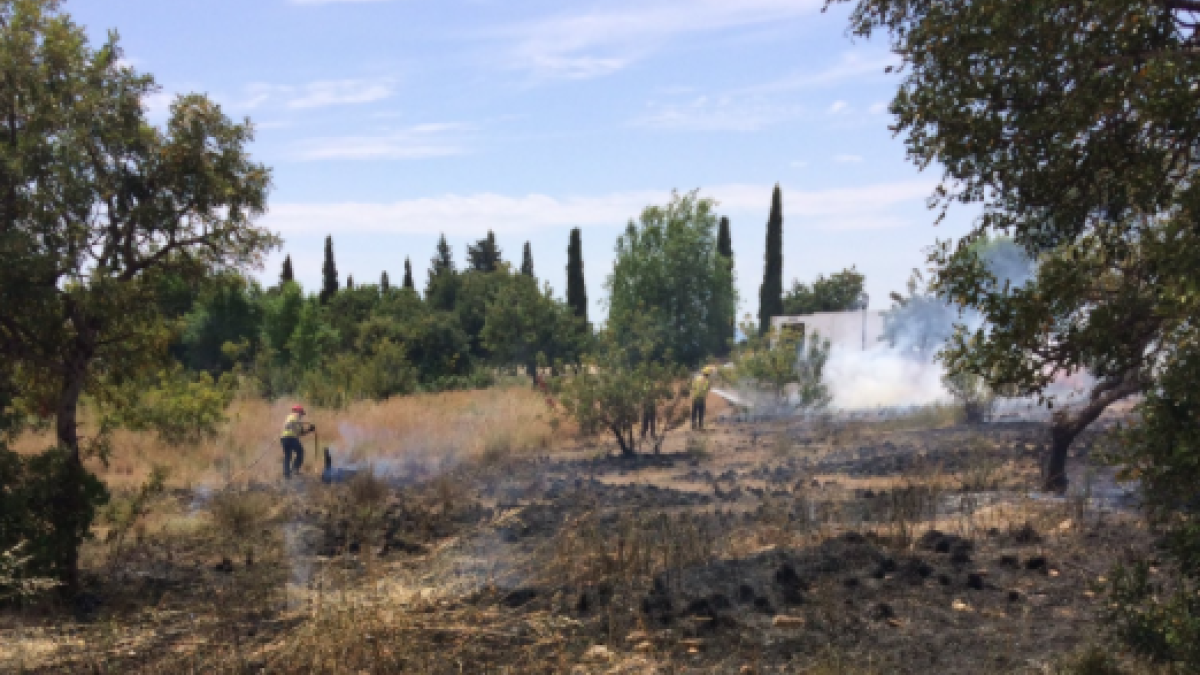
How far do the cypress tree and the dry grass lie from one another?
2769 centimetres

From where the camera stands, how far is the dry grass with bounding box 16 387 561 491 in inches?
674

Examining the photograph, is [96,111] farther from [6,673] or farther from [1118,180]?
[1118,180]

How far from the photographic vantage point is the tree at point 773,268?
54625 mm

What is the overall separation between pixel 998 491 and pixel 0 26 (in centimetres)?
1246

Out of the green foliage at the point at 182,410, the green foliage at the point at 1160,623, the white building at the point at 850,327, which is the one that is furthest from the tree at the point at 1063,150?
the white building at the point at 850,327

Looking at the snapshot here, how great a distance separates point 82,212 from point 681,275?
39.8 meters

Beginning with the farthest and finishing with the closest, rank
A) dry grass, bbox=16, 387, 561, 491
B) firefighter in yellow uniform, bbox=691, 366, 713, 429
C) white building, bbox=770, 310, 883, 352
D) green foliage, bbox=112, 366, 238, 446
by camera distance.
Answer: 1. white building, bbox=770, 310, 883, 352
2. firefighter in yellow uniform, bbox=691, 366, 713, 429
3. green foliage, bbox=112, 366, 238, 446
4. dry grass, bbox=16, 387, 561, 491

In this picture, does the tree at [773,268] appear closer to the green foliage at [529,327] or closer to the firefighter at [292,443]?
the green foliage at [529,327]

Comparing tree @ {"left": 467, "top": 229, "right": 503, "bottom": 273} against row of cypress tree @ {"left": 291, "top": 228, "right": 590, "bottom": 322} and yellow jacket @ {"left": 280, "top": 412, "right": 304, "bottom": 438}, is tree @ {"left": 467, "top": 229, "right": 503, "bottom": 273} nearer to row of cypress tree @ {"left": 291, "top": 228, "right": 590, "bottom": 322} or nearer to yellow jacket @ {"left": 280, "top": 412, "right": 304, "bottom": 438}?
row of cypress tree @ {"left": 291, "top": 228, "right": 590, "bottom": 322}

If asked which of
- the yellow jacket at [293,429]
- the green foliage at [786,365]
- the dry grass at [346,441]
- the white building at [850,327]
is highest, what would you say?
the white building at [850,327]

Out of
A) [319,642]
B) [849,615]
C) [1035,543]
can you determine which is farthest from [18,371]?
[1035,543]

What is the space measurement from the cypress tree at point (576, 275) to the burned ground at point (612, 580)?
37.6 meters

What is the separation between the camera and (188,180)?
29.9 ft

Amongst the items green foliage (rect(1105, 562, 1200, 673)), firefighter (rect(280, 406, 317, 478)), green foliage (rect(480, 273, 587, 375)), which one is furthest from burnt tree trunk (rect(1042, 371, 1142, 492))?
green foliage (rect(480, 273, 587, 375))
